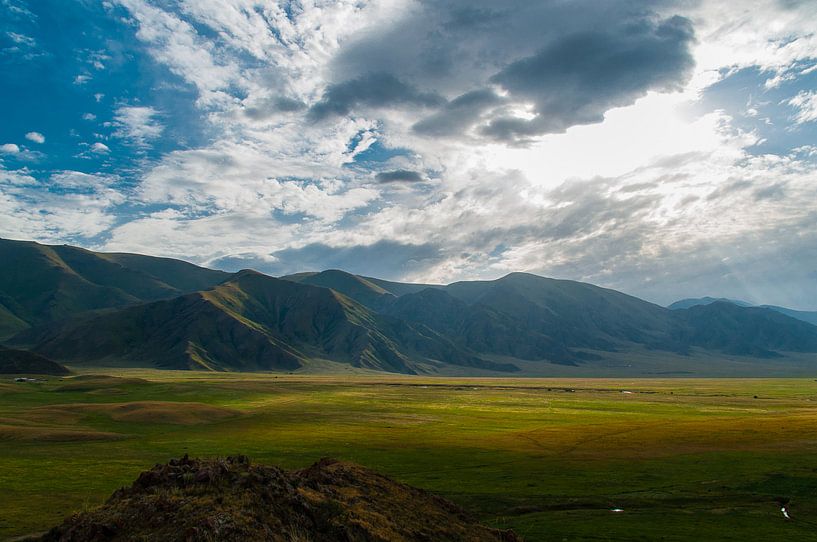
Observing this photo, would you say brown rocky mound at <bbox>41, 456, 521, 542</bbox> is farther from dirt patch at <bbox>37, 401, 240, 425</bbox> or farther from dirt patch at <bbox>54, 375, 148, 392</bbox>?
dirt patch at <bbox>54, 375, 148, 392</bbox>

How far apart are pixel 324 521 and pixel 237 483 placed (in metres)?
4.07

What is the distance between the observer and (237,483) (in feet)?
70.8

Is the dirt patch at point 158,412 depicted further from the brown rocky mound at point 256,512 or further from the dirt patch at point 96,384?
the brown rocky mound at point 256,512

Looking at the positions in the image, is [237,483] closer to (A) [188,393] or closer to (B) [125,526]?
(B) [125,526]

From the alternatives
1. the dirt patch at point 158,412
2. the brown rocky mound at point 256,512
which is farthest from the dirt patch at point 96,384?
the brown rocky mound at point 256,512

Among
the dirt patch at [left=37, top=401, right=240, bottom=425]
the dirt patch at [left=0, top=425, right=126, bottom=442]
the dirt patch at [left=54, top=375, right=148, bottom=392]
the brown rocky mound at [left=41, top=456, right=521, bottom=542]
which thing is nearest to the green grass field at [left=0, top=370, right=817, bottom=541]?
the dirt patch at [left=0, top=425, right=126, bottom=442]

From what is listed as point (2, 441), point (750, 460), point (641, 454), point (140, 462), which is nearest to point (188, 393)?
point (2, 441)

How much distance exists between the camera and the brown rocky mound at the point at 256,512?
18.3m

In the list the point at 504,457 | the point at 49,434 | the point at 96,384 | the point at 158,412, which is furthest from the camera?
the point at 96,384

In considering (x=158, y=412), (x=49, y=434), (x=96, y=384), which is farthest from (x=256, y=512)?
(x=96, y=384)

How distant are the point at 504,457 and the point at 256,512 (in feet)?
132

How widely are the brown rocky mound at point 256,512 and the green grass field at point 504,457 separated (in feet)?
26.0

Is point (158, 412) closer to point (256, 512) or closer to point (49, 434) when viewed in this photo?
point (49, 434)

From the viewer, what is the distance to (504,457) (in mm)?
54562
